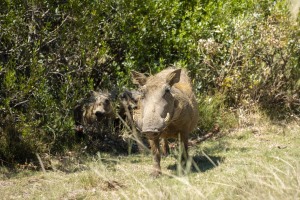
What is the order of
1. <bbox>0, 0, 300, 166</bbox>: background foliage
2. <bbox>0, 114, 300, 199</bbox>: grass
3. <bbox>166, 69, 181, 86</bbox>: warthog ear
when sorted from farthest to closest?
<bbox>0, 0, 300, 166</bbox>: background foliage, <bbox>166, 69, 181, 86</bbox>: warthog ear, <bbox>0, 114, 300, 199</bbox>: grass

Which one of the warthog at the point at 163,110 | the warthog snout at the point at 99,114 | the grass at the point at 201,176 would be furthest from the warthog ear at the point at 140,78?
the warthog snout at the point at 99,114

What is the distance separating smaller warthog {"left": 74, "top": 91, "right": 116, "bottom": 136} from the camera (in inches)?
333

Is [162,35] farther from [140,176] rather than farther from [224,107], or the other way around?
[140,176]

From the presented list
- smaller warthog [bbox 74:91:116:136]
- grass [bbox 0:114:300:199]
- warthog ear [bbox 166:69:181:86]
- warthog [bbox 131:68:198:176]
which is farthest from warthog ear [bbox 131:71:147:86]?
smaller warthog [bbox 74:91:116:136]

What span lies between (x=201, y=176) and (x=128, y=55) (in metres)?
3.13

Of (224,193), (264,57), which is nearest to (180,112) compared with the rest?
(224,193)

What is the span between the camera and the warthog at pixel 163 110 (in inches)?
223

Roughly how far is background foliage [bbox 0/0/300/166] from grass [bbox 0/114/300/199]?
68 cm

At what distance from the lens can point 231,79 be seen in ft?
30.6

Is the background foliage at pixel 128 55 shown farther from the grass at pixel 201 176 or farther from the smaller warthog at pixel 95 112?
the grass at pixel 201 176

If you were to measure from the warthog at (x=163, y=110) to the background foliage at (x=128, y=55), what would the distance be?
143cm

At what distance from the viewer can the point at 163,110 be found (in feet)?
19.3

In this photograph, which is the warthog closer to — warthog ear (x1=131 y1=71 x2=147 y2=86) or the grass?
warthog ear (x1=131 y1=71 x2=147 y2=86)

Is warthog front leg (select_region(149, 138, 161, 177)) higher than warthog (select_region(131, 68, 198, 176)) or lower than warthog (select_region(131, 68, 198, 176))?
lower
